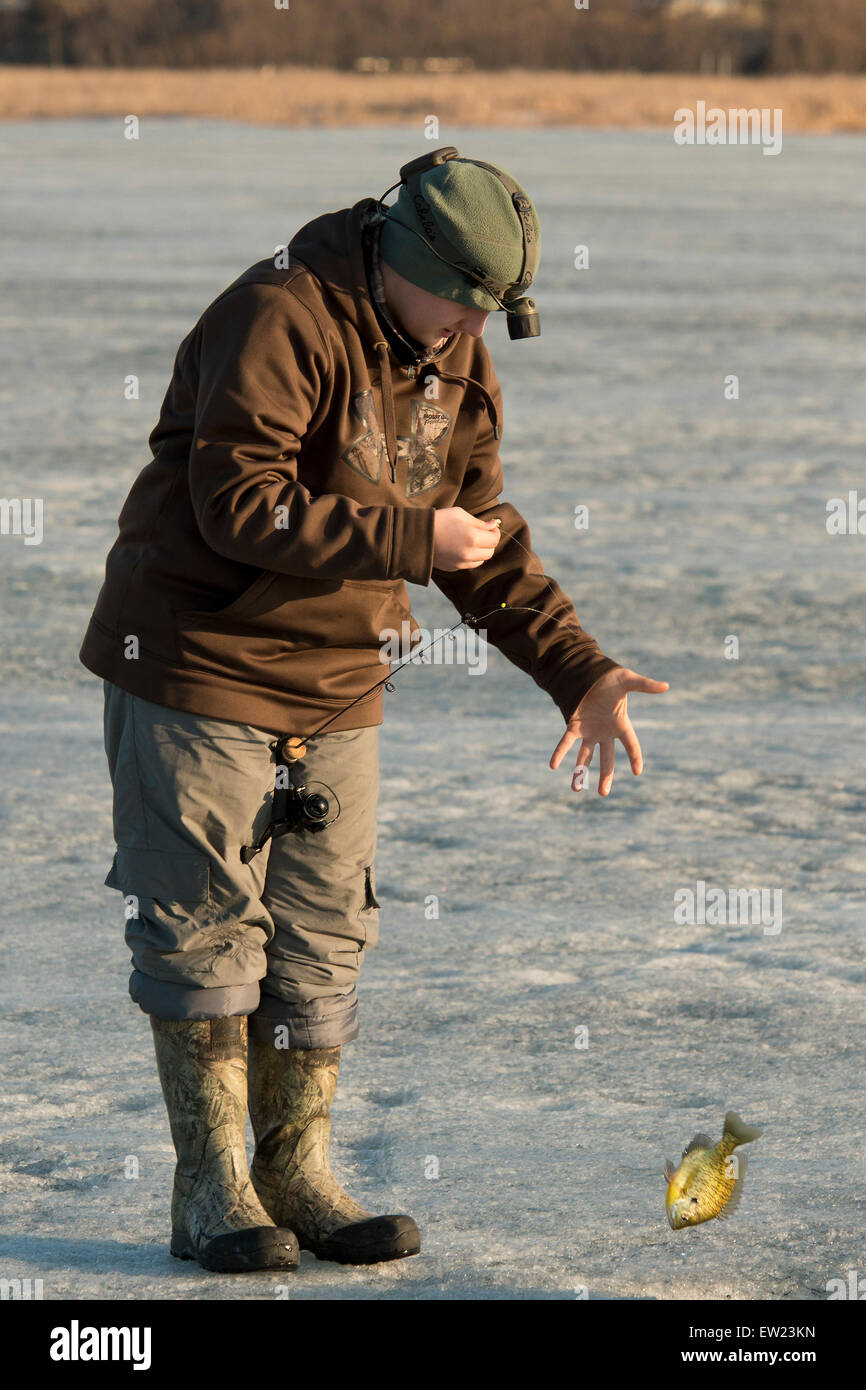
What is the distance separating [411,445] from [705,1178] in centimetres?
123

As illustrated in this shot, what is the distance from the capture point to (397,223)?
296 cm

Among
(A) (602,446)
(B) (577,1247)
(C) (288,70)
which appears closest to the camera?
(B) (577,1247)

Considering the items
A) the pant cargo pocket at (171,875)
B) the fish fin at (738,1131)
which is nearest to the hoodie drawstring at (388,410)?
the pant cargo pocket at (171,875)

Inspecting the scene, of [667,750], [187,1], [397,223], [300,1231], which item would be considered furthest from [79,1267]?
[187,1]

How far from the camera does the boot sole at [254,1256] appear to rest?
302cm

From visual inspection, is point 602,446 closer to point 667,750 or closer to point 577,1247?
point 667,750

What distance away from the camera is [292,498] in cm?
280

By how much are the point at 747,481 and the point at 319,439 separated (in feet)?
26.2

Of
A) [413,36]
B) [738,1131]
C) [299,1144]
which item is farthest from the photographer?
[413,36]

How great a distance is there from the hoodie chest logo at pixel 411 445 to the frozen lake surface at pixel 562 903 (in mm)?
1244

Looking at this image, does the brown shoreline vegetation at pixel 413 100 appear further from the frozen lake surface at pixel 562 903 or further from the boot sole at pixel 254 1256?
the boot sole at pixel 254 1256

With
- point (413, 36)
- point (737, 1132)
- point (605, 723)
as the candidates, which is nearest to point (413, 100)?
point (413, 36)

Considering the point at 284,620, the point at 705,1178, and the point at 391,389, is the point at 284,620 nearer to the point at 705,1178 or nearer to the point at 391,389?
the point at 391,389

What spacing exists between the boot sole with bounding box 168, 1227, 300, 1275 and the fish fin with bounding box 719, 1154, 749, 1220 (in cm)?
68
